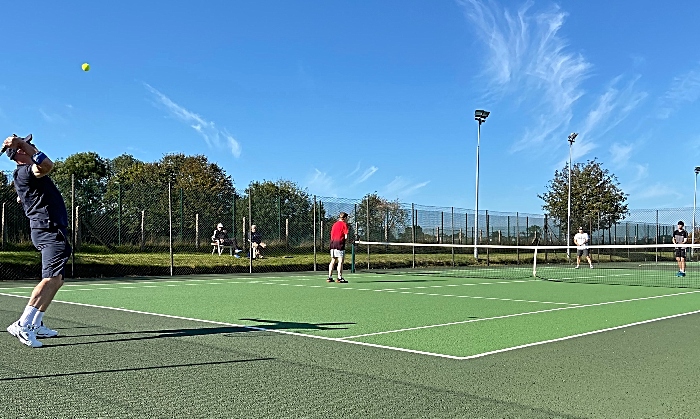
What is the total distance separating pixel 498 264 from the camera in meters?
32.1

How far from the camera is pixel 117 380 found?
15.9 feet

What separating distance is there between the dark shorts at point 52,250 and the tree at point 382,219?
824 inches

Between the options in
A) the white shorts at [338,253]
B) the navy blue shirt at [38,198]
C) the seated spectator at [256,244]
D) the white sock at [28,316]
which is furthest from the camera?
the seated spectator at [256,244]

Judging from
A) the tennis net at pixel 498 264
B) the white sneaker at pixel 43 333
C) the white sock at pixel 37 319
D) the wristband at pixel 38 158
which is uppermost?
the wristband at pixel 38 158

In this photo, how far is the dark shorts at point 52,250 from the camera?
255 inches

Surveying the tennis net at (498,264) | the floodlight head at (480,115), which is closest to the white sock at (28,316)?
the tennis net at (498,264)

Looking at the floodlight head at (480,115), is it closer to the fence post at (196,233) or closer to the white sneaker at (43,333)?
the fence post at (196,233)

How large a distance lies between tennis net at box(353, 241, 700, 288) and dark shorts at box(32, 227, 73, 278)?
14.2m

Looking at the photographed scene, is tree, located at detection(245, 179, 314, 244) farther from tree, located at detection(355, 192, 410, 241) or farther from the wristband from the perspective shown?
the wristband

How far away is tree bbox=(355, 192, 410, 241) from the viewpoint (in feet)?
90.8

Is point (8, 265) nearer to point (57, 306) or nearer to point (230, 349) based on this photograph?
point (57, 306)

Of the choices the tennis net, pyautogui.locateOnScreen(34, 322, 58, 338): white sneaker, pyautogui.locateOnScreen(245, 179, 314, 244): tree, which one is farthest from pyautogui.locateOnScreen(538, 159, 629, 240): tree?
pyautogui.locateOnScreen(34, 322, 58, 338): white sneaker

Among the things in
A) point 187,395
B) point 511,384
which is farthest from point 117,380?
point 511,384

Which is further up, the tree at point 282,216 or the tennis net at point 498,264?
the tree at point 282,216
